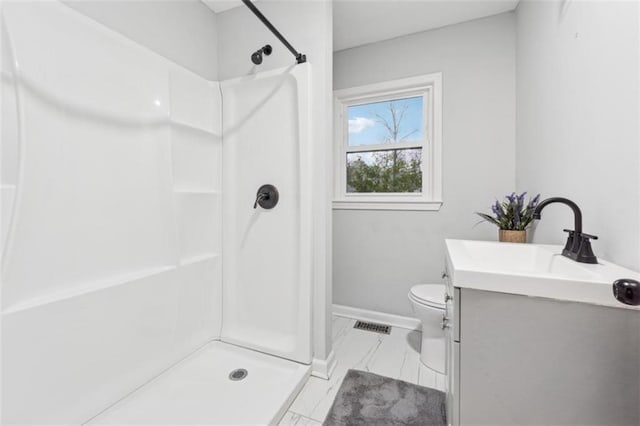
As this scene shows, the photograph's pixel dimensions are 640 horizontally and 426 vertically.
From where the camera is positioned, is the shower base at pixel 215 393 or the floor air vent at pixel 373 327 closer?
the shower base at pixel 215 393

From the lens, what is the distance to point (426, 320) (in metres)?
1.68

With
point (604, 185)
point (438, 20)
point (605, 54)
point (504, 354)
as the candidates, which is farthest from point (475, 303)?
point (438, 20)

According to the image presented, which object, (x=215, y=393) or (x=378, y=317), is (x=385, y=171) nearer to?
(x=378, y=317)

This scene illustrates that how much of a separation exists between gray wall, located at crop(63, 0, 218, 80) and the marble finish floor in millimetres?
2157

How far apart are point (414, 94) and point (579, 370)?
85.9 inches

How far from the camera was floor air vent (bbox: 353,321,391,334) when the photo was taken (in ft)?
7.18

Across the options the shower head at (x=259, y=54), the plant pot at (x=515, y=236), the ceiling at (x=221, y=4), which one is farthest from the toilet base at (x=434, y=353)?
the ceiling at (x=221, y=4)

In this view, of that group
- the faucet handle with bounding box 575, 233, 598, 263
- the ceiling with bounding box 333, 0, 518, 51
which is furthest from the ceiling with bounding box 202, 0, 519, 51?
the faucet handle with bounding box 575, 233, 598, 263

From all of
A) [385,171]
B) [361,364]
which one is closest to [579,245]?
[361,364]

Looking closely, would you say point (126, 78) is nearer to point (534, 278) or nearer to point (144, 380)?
point (144, 380)

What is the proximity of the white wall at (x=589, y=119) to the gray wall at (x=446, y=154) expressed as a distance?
346 mm

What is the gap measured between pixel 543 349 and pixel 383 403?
100cm

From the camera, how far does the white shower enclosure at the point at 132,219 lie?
98 cm

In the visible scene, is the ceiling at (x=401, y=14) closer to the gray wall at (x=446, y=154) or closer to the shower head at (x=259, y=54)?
the gray wall at (x=446, y=154)
